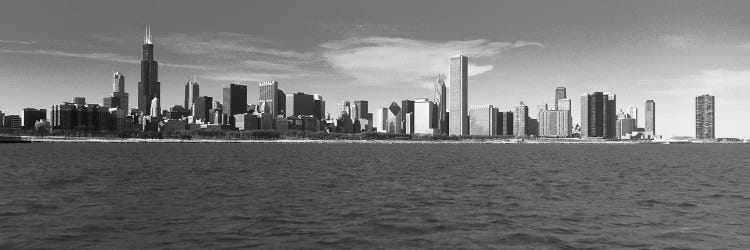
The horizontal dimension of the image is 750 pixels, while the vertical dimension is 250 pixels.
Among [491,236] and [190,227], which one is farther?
[190,227]

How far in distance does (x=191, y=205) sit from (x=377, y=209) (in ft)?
44.8

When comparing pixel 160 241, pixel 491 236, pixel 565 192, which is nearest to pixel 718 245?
pixel 491 236

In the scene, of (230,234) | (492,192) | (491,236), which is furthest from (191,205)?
(492,192)

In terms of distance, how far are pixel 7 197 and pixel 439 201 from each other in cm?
3489

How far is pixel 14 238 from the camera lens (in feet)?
88.5

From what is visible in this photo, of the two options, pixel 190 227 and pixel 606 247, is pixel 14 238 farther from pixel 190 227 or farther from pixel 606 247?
pixel 606 247

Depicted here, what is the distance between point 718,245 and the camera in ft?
86.1

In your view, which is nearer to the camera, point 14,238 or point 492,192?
point 14,238

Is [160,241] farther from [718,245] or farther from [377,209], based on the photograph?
[718,245]

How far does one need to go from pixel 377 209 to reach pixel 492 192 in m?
16.0

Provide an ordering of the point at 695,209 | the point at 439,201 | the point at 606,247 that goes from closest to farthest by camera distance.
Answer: the point at 606,247
the point at 695,209
the point at 439,201

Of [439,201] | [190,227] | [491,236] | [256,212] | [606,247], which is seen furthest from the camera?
[439,201]

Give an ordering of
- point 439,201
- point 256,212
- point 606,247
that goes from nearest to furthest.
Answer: point 606,247, point 256,212, point 439,201

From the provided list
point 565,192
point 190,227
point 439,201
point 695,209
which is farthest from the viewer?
point 565,192
